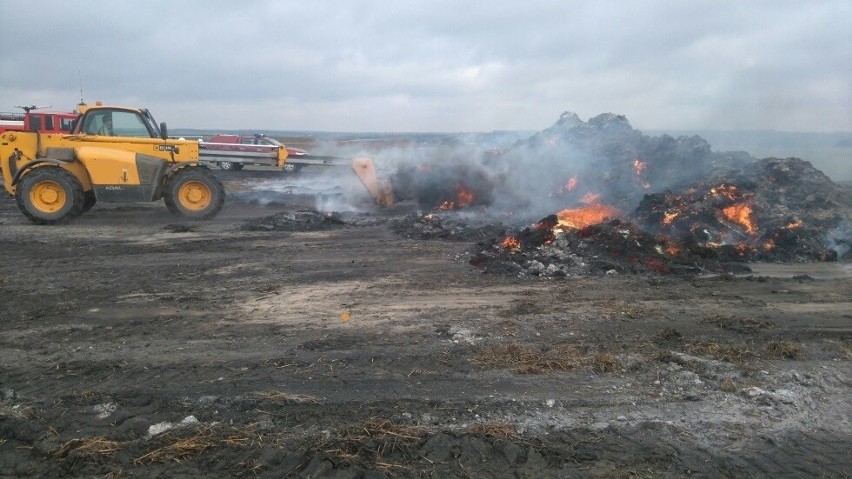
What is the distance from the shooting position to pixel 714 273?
360 inches

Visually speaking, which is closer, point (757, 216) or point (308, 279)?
point (308, 279)

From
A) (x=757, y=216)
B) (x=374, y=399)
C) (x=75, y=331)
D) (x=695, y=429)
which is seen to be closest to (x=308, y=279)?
(x=75, y=331)

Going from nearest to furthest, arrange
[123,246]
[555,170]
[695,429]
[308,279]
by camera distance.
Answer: [695,429] < [308,279] < [123,246] < [555,170]

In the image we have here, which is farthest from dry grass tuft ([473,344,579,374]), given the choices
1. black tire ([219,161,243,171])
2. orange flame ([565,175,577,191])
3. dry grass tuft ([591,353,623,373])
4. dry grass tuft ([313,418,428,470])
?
black tire ([219,161,243,171])

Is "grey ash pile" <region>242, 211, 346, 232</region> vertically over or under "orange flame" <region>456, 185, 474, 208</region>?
under

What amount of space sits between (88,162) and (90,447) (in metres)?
10.5

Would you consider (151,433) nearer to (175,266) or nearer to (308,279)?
(308,279)

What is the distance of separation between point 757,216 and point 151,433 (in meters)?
12.9

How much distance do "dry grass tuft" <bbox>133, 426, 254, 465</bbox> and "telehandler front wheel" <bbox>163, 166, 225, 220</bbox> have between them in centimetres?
1050

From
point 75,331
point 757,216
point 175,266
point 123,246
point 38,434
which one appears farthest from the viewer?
point 757,216

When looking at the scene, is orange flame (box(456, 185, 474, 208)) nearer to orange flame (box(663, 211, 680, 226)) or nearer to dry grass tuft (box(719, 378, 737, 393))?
orange flame (box(663, 211, 680, 226))

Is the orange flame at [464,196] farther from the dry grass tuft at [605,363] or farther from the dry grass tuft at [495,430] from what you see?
the dry grass tuft at [495,430]

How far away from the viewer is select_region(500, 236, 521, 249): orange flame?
995cm

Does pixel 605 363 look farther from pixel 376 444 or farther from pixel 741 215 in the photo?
pixel 741 215
